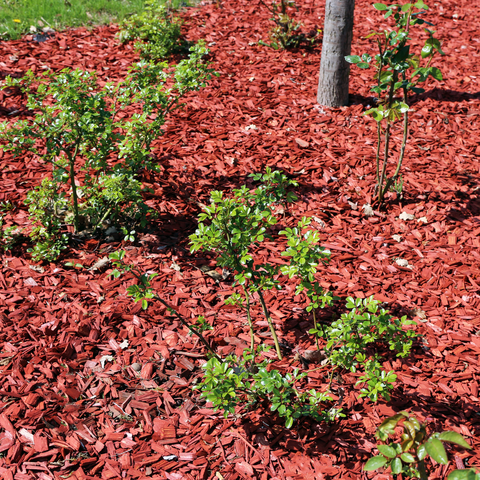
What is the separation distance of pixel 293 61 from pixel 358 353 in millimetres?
4757

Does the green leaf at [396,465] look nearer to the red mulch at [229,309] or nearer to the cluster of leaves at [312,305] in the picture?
the cluster of leaves at [312,305]

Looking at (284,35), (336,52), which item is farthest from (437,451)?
(284,35)

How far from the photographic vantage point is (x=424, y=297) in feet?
11.0

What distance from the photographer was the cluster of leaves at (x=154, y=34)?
6012 millimetres

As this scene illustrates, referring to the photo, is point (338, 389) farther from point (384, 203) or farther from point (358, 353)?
point (384, 203)

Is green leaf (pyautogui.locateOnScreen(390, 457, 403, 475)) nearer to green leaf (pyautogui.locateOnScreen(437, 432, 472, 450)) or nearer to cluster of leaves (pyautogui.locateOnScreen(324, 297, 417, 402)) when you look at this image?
green leaf (pyautogui.locateOnScreen(437, 432, 472, 450))

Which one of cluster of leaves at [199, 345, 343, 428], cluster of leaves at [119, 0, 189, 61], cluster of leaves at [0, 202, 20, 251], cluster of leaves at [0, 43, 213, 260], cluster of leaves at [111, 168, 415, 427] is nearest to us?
cluster of leaves at [199, 345, 343, 428]

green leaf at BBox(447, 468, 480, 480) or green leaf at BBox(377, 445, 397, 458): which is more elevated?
green leaf at BBox(447, 468, 480, 480)

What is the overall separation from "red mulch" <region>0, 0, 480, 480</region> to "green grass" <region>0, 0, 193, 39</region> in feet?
4.74

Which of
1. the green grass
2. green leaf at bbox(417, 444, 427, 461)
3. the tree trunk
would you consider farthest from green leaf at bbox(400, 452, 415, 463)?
the green grass

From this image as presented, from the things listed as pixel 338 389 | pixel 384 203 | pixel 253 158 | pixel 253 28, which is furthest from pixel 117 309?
pixel 253 28

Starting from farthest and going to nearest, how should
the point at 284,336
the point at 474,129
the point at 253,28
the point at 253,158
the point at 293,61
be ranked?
1. the point at 253,28
2. the point at 293,61
3. the point at 474,129
4. the point at 253,158
5. the point at 284,336

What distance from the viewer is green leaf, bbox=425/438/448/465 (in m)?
1.44

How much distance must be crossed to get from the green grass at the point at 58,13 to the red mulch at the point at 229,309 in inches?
56.9
